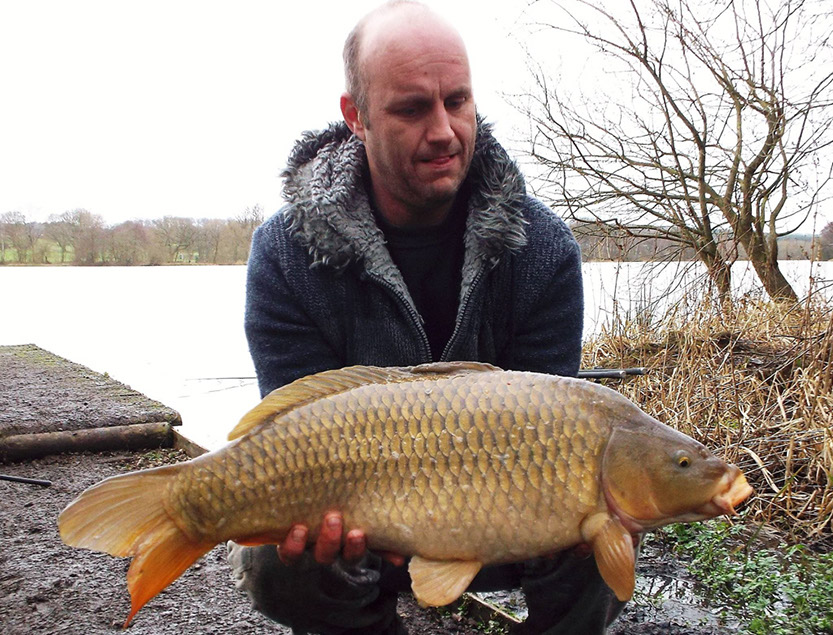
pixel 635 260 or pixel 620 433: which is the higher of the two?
pixel 635 260

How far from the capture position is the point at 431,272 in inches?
67.2

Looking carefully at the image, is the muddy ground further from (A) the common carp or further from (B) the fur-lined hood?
(B) the fur-lined hood

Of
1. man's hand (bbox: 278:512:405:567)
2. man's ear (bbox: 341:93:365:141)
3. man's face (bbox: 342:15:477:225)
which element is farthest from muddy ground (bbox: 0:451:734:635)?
man's ear (bbox: 341:93:365:141)

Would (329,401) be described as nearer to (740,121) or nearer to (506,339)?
(506,339)

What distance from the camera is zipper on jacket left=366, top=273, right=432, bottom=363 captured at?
156cm

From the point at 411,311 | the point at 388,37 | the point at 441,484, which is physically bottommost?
the point at 441,484

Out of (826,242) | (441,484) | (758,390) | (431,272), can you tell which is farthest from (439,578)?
(826,242)

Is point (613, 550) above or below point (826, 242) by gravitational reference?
below

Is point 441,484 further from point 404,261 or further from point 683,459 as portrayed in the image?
point 404,261

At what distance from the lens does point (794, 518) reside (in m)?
2.04

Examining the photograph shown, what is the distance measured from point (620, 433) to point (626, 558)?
18cm

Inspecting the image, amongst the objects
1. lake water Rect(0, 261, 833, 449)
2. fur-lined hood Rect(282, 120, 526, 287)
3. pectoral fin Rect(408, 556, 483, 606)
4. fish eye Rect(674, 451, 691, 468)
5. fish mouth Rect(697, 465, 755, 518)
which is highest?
fur-lined hood Rect(282, 120, 526, 287)

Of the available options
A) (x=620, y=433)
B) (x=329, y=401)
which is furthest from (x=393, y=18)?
(x=620, y=433)

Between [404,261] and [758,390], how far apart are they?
1579 millimetres
